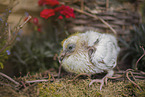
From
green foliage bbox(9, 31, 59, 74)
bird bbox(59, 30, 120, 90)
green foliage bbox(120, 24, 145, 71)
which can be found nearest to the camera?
bird bbox(59, 30, 120, 90)

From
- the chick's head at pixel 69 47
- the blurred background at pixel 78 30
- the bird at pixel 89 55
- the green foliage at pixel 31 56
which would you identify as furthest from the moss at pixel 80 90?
the green foliage at pixel 31 56

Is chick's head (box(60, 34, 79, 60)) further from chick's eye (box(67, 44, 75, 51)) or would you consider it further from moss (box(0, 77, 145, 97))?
moss (box(0, 77, 145, 97))

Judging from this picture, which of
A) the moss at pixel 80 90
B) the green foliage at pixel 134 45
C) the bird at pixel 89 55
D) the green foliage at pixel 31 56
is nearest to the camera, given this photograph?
the moss at pixel 80 90

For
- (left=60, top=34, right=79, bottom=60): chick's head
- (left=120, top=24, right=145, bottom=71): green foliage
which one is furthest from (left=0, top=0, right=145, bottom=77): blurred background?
(left=60, top=34, right=79, bottom=60): chick's head

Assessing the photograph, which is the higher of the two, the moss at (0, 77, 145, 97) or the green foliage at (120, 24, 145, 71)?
the green foliage at (120, 24, 145, 71)

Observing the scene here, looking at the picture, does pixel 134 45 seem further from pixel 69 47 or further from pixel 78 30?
pixel 69 47

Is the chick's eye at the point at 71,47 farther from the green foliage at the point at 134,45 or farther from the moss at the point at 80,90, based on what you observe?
the green foliage at the point at 134,45
